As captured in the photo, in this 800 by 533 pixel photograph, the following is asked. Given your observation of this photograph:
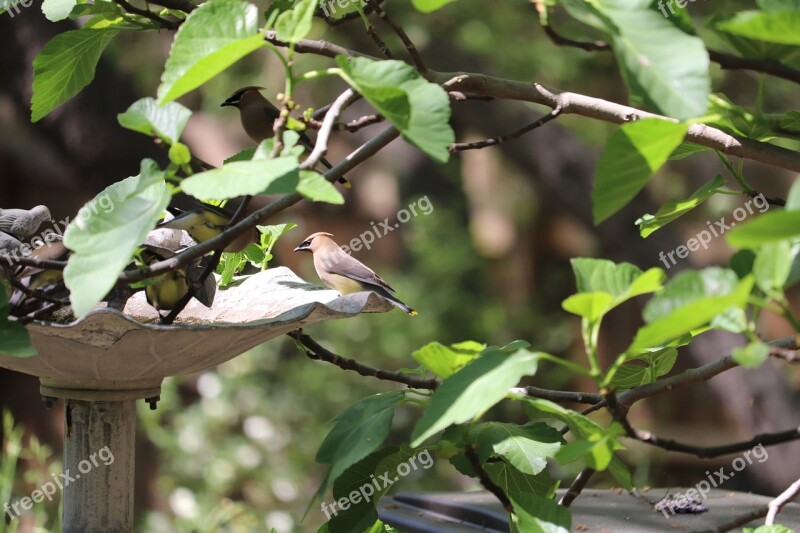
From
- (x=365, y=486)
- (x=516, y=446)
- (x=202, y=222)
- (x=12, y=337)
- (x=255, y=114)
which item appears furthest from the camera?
(x=255, y=114)

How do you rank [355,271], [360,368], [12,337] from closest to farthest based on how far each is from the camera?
[12,337] < [360,368] < [355,271]

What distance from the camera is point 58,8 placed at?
997 millimetres

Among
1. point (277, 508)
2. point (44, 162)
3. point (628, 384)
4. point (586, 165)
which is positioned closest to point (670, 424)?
point (586, 165)

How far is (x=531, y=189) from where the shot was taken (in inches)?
278

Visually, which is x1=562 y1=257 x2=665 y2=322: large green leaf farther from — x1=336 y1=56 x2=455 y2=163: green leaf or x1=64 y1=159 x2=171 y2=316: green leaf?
x1=64 y1=159 x2=171 y2=316: green leaf

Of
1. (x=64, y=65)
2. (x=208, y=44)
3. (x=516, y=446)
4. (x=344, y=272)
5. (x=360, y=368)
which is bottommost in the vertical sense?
(x=344, y=272)

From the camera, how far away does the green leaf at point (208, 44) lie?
69 cm

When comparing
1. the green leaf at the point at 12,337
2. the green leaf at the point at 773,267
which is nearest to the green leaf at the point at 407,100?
the green leaf at the point at 773,267

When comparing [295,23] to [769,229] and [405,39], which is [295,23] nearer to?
[405,39]

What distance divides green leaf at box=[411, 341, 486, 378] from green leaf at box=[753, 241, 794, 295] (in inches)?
10.1

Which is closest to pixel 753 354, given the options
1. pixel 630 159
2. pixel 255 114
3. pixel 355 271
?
pixel 630 159

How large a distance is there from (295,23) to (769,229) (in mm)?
405

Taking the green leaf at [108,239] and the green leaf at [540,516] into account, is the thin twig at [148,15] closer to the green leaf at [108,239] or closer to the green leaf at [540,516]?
the green leaf at [108,239]

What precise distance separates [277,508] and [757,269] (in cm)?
393
